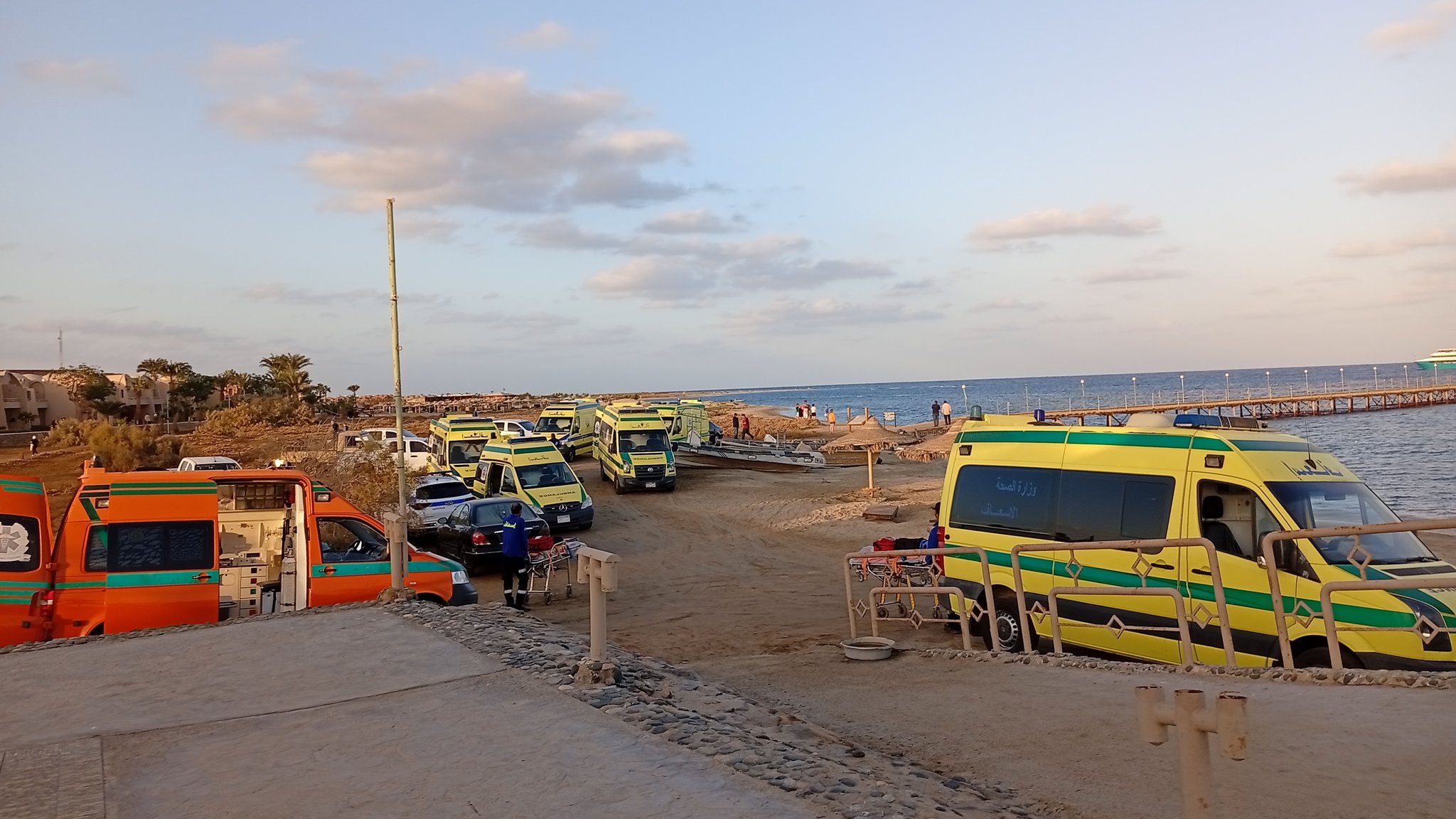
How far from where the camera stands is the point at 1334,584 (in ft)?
22.9

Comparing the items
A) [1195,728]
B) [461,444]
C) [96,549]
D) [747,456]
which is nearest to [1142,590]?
[1195,728]

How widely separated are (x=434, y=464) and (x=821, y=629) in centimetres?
2048

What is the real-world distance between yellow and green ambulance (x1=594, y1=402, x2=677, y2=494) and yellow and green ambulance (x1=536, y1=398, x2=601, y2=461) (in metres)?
7.95

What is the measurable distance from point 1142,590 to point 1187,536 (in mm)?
1280

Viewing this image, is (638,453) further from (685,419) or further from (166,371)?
(166,371)

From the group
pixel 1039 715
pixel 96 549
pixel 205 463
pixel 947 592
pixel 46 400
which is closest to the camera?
pixel 1039 715

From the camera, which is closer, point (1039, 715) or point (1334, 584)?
point (1039, 715)

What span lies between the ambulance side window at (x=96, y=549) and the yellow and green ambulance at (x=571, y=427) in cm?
2921

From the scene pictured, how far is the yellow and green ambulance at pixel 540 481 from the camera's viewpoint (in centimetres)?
2259

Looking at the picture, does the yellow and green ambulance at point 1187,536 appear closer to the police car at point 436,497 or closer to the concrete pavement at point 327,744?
the concrete pavement at point 327,744

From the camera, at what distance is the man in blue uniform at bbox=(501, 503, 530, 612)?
14398 mm

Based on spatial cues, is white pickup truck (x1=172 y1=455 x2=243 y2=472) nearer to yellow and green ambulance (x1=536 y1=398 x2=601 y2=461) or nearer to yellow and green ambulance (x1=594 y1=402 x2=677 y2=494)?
Result: yellow and green ambulance (x1=594 y1=402 x2=677 y2=494)

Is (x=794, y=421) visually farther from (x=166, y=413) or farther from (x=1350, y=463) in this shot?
(x=166, y=413)

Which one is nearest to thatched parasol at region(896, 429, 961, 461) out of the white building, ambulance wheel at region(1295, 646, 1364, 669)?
ambulance wheel at region(1295, 646, 1364, 669)
